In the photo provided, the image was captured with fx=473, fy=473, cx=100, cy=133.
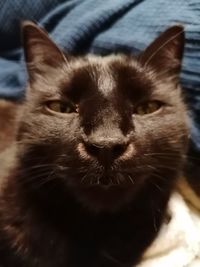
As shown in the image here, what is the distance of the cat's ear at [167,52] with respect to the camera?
0.88 m

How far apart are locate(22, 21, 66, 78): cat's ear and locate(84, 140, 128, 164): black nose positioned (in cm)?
25

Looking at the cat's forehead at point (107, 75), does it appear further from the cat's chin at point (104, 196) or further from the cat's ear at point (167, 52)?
the cat's chin at point (104, 196)

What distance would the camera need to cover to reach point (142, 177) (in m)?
0.77

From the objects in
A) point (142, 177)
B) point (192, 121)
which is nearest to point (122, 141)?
point (142, 177)

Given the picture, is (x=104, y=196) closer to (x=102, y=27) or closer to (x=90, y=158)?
→ (x=90, y=158)

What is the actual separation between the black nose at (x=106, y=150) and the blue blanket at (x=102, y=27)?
32 centimetres

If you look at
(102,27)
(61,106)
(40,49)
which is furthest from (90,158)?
(102,27)

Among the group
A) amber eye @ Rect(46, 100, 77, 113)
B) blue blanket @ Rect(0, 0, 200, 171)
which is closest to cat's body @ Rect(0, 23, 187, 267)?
amber eye @ Rect(46, 100, 77, 113)

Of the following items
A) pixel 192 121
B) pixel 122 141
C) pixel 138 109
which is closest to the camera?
pixel 122 141

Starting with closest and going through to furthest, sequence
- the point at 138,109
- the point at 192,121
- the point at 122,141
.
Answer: the point at 122,141 → the point at 138,109 → the point at 192,121

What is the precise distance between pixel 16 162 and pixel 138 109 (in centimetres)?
26

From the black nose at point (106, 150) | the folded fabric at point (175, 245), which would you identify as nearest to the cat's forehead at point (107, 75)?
the black nose at point (106, 150)

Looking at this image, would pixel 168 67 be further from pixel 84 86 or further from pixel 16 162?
pixel 16 162

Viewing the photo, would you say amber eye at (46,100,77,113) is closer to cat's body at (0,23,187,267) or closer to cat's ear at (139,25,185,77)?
cat's body at (0,23,187,267)
